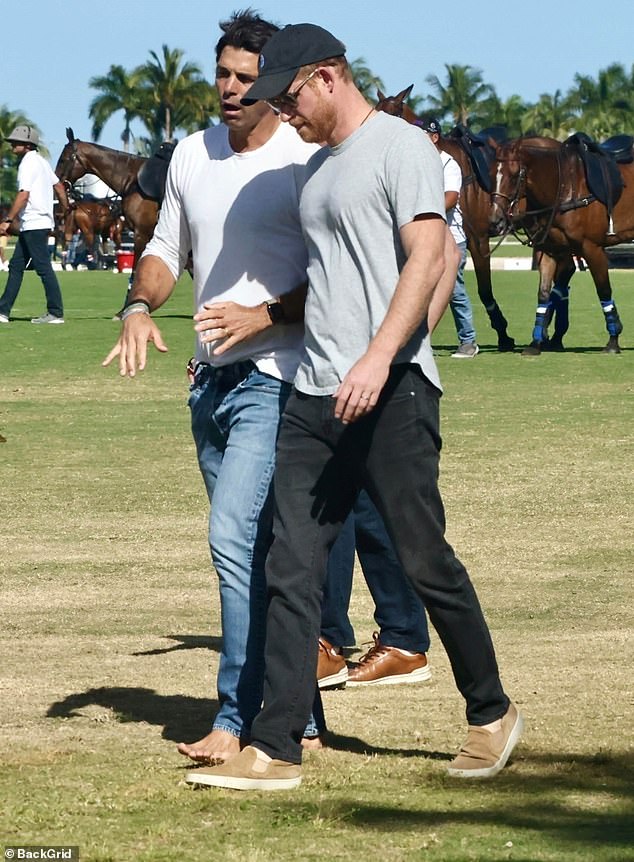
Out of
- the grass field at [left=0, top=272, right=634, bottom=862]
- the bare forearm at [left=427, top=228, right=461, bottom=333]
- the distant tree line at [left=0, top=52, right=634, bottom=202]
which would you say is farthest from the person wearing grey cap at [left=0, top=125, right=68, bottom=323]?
the distant tree line at [left=0, top=52, right=634, bottom=202]

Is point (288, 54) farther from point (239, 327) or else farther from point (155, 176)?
point (155, 176)

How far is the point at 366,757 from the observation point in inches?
208

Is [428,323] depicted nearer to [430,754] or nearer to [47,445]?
[430,754]

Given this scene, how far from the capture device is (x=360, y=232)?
484cm

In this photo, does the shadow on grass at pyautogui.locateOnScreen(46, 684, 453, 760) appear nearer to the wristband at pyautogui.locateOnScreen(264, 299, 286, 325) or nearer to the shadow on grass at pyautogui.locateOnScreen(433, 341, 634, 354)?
the wristband at pyautogui.locateOnScreen(264, 299, 286, 325)

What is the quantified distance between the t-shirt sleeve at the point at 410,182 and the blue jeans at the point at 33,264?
18631 mm

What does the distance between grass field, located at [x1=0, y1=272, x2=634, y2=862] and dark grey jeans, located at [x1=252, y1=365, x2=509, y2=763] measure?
0.30 metres

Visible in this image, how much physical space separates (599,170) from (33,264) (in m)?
7.60

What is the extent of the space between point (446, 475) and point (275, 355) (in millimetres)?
5613

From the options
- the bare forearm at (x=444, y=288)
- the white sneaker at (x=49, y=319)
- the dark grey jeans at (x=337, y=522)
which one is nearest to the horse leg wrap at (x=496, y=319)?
the white sneaker at (x=49, y=319)

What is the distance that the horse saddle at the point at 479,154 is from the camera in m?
19.7

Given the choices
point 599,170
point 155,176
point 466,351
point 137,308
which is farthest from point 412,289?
point 155,176

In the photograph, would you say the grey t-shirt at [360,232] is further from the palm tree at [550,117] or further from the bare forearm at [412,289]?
the palm tree at [550,117]

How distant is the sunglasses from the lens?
488 cm
